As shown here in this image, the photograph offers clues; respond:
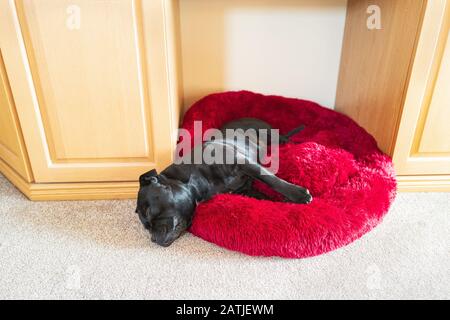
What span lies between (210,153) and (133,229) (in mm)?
352

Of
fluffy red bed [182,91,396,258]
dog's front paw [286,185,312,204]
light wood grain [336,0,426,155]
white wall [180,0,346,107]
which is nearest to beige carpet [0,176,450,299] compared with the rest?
fluffy red bed [182,91,396,258]

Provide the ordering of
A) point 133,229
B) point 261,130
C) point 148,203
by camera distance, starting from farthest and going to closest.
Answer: point 261,130 < point 133,229 < point 148,203

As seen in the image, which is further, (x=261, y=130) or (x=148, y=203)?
(x=261, y=130)

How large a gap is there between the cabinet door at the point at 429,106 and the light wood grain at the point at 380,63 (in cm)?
3

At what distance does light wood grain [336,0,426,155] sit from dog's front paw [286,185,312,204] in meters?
0.39

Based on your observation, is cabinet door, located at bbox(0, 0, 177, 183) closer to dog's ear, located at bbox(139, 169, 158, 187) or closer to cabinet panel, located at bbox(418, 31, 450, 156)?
dog's ear, located at bbox(139, 169, 158, 187)

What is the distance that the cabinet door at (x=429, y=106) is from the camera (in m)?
1.09

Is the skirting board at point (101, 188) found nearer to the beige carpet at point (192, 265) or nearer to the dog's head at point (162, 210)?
the beige carpet at point (192, 265)

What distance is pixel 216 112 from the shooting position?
156 cm
